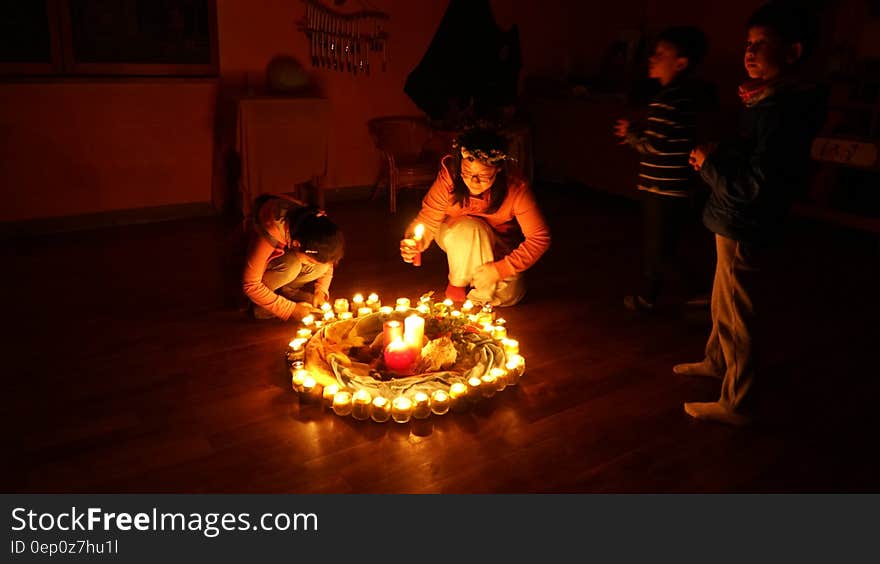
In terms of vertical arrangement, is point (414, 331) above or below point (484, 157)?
below

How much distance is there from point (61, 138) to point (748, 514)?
4.27 meters

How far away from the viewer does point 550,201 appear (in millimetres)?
5488

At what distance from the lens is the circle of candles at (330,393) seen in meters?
2.33

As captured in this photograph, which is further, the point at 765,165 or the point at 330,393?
the point at 330,393

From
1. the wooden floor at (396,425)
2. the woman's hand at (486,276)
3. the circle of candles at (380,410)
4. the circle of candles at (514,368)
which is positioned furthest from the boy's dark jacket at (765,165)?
the circle of candles at (380,410)

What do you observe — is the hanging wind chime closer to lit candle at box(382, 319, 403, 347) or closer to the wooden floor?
the wooden floor

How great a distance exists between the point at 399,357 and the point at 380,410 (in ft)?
0.76

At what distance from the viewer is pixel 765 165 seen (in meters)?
1.99

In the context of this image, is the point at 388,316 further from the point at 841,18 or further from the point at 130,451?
the point at 841,18

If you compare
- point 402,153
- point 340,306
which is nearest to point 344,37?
point 402,153

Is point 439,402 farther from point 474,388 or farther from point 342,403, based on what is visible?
point 342,403

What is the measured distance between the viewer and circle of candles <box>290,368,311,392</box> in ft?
7.80

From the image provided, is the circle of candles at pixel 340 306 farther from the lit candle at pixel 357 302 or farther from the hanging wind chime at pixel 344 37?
the hanging wind chime at pixel 344 37

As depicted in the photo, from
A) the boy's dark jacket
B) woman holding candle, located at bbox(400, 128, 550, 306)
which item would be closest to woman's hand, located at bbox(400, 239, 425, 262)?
woman holding candle, located at bbox(400, 128, 550, 306)
